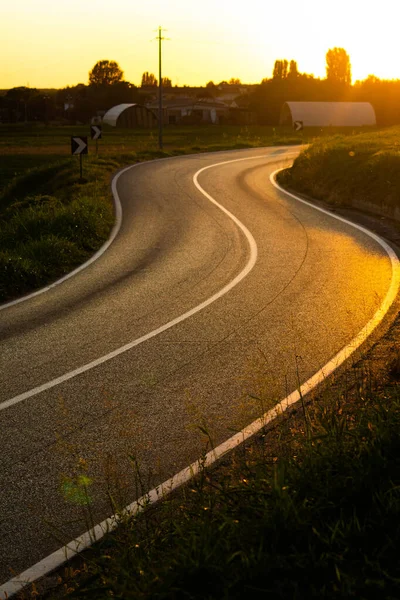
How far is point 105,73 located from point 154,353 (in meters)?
168

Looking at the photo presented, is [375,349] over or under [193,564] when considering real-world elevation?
under

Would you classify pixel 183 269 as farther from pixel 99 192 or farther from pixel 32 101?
pixel 32 101

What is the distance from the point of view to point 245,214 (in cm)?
2159

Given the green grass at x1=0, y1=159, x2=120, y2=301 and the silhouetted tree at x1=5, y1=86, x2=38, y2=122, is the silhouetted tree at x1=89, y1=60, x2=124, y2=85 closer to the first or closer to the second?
the silhouetted tree at x1=5, y1=86, x2=38, y2=122

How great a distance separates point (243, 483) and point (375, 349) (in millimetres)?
4339

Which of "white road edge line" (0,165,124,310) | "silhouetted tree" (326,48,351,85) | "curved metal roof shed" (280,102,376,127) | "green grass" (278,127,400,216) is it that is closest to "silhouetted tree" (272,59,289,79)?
"silhouetted tree" (326,48,351,85)

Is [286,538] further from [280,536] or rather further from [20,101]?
[20,101]

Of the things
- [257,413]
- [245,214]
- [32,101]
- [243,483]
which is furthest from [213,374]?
[32,101]

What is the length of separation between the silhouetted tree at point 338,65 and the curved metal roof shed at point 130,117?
6098cm

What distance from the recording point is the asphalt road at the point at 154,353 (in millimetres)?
5875

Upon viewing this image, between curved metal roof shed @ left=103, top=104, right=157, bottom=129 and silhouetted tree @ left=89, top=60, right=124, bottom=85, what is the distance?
219 feet

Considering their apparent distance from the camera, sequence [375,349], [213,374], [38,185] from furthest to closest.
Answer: [38,185] → [375,349] → [213,374]

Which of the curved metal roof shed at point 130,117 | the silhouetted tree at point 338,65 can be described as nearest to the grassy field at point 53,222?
the curved metal roof shed at point 130,117

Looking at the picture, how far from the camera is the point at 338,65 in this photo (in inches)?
5945
